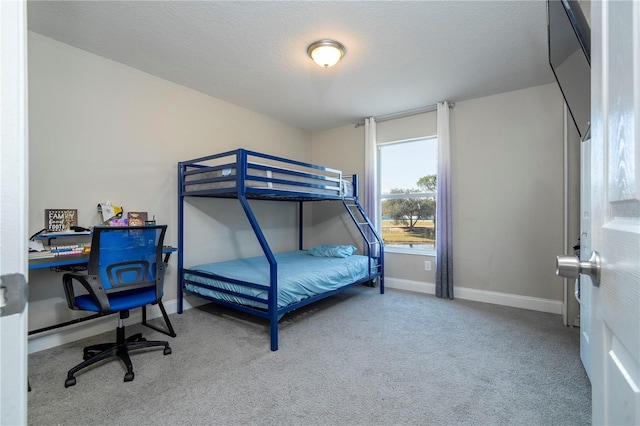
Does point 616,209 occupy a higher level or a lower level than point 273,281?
higher

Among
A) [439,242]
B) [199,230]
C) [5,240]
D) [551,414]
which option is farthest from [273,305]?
[439,242]

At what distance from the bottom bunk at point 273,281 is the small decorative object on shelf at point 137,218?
0.64 meters

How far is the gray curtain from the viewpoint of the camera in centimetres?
351

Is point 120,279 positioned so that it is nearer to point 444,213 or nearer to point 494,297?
point 444,213

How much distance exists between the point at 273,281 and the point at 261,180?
2.86 ft

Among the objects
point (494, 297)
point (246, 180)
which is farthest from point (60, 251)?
point (494, 297)

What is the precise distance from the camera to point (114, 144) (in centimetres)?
265

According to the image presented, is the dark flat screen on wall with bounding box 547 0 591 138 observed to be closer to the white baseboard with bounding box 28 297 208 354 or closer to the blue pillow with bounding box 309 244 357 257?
the blue pillow with bounding box 309 244 357 257

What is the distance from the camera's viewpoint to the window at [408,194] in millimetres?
3912

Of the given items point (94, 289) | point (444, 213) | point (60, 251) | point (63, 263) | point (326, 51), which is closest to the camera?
point (94, 289)

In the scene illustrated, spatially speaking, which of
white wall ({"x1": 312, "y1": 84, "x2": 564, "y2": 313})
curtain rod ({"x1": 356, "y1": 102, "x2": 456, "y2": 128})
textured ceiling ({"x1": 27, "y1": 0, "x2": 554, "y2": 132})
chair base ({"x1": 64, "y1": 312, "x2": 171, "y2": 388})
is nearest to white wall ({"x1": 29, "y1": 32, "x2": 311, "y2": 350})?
textured ceiling ({"x1": 27, "y1": 0, "x2": 554, "y2": 132})

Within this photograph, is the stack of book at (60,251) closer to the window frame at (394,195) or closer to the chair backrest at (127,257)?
the chair backrest at (127,257)

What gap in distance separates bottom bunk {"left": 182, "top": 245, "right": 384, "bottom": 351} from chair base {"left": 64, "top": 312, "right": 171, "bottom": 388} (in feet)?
2.14

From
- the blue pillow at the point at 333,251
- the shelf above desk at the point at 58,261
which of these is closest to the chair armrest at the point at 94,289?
the shelf above desk at the point at 58,261
